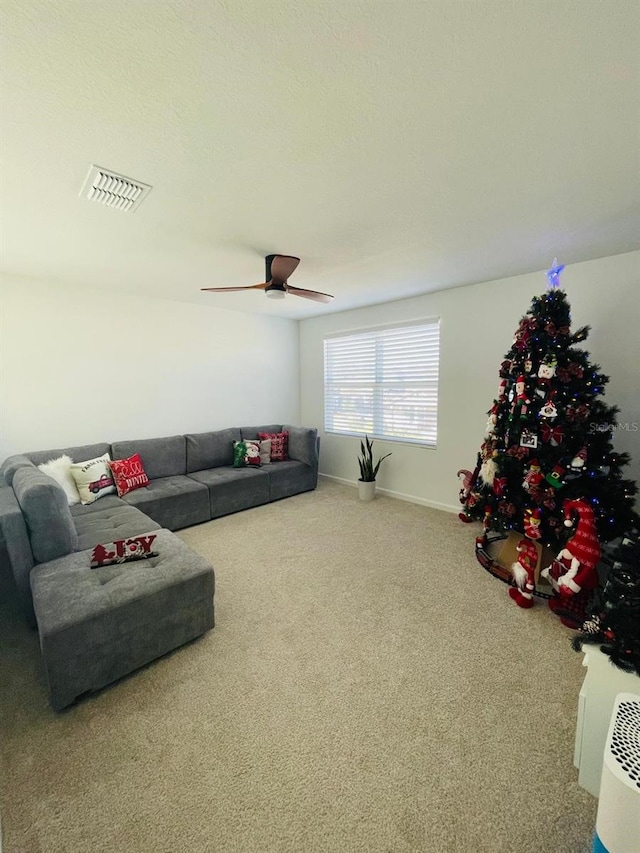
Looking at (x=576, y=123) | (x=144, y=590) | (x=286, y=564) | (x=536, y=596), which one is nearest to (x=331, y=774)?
(x=144, y=590)

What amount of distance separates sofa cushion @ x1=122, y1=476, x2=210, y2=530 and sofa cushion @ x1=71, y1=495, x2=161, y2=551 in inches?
7.7

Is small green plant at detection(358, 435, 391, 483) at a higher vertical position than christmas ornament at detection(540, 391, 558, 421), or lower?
Result: lower

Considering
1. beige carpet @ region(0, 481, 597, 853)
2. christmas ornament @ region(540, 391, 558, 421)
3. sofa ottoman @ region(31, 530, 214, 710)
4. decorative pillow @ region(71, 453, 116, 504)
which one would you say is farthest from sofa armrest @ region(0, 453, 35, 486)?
christmas ornament @ region(540, 391, 558, 421)

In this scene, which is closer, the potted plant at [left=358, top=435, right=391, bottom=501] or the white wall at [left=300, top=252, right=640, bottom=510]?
the white wall at [left=300, top=252, right=640, bottom=510]

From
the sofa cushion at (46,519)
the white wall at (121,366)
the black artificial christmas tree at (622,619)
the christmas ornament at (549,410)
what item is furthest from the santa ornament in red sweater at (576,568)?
the white wall at (121,366)

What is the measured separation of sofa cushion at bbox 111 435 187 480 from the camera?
364 centimetres

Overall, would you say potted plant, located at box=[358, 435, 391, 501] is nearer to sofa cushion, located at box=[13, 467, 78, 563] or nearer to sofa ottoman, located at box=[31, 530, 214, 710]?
sofa ottoman, located at box=[31, 530, 214, 710]

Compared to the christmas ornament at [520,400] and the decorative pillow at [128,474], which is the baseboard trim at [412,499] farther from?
the decorative pillow at [128,474]

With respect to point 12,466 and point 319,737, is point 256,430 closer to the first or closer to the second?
point 12,466

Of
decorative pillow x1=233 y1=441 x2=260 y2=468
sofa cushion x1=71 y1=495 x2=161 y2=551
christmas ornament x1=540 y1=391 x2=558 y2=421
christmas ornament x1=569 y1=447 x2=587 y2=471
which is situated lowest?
sofa cushion x1=71 y1=495 x2=161 y2=551

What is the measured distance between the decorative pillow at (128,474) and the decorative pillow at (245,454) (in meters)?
1.07

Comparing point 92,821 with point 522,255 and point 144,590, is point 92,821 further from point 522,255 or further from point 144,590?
point 522,255

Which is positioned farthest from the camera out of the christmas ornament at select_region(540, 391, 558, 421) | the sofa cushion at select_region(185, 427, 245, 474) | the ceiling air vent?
the sofa cushion at select_region(185, 427, 245, 474)

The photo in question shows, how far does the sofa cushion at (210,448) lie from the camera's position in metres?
4.14
